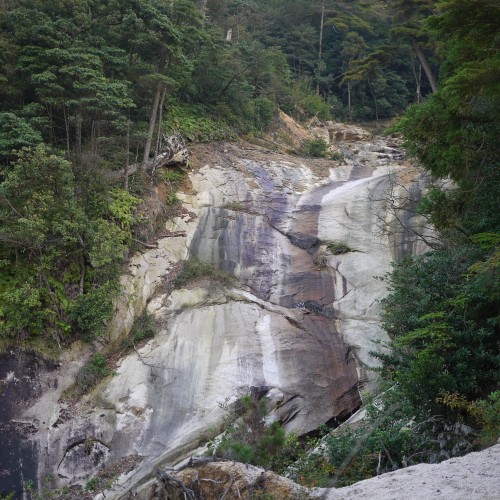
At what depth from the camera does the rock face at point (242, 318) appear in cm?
1093

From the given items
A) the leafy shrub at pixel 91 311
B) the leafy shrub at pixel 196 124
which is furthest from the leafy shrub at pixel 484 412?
the leafy shrub at pixel 196 124

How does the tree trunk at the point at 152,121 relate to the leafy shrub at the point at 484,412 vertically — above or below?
above

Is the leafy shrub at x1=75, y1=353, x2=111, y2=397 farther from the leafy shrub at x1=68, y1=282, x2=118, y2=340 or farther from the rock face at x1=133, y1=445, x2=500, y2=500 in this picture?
the rock face at x1=133, y1=445, x2=500, y2=500

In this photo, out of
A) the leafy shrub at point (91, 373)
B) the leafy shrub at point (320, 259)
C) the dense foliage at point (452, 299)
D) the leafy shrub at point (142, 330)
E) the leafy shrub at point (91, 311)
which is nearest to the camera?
the dense foliage at point (452, 299)

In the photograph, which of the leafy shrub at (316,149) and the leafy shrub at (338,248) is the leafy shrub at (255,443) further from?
the leafy shrub at (316,149)

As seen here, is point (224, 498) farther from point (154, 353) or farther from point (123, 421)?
point (154, 353)

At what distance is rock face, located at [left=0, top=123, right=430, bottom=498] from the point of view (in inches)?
430

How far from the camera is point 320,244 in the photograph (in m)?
16.1

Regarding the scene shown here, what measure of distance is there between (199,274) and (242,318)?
2.01 m

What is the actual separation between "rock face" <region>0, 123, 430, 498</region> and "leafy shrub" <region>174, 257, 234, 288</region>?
26 centimetres

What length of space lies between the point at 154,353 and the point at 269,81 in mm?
17866

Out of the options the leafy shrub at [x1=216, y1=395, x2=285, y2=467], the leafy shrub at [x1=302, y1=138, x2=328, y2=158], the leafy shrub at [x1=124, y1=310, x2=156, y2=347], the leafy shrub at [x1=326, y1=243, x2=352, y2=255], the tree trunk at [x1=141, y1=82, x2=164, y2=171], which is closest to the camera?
the leafy shrub at [x1=216, y1=395, x2=285, y2=467]

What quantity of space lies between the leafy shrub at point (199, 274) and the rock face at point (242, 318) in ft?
0.86

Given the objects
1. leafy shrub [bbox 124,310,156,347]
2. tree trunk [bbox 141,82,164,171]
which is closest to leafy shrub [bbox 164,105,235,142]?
tree trunk [bbox 141,82,164,171]
